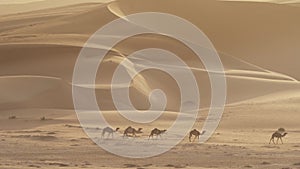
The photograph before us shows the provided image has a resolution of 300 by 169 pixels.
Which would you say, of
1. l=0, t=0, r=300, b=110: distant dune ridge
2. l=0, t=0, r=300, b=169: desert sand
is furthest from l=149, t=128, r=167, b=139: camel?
l=0, t=0, r=300, b=110: distant dune ridge

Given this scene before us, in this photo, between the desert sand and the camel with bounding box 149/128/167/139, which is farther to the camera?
the camel with bounding box 149/128/167/139

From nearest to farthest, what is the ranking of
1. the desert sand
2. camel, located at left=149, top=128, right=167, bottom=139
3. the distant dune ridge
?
the desert sand
camel, located at left=149, top=128, right=167, bottom=139
the distant dune ridge

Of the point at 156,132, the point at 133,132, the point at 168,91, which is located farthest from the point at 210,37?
the point at 156,132

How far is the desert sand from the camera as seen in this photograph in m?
17.6

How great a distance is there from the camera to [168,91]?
113ft

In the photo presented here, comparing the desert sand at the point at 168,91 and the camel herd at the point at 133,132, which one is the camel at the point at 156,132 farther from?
the desert sand at the point at 168,91

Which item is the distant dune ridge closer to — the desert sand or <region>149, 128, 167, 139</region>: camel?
the desert sand

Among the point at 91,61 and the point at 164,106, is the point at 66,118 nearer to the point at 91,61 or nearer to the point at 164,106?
the point at 164,106

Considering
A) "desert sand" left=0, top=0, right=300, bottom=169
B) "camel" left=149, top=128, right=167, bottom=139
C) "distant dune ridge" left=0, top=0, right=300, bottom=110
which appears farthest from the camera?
"distant dune ridge" left=0, top=0, right=300, bottom=110

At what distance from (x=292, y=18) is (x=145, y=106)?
34.7 m

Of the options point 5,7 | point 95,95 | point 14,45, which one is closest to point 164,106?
point 95,95

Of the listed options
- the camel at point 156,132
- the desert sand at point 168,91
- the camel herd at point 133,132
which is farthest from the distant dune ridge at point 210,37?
the camel at point 156,132

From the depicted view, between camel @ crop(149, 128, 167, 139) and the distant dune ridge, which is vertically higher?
the distant dune ridge

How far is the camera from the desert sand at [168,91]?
17.6 metres
